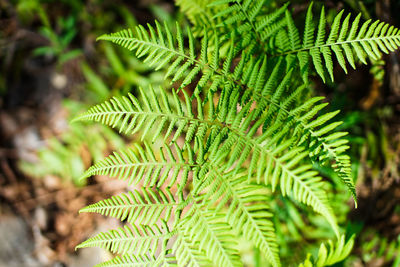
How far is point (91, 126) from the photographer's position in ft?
10.7

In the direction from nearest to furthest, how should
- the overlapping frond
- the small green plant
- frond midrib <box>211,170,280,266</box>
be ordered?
1. frond midrib <box>211,170,280,266</box>
2. the small green plant
3. the overlapping frond

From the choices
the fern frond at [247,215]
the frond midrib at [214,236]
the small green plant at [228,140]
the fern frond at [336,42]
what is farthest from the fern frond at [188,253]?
the fern frond at [336,42]

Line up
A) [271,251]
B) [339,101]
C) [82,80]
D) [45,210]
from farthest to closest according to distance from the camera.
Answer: [82,80] → [45,210] → [339,101] → [271,251]

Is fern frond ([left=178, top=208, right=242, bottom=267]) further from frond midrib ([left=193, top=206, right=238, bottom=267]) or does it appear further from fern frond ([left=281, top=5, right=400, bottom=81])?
fern frond ([left=281, top=5, right=400, bottom=81])

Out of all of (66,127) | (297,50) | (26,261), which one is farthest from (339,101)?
(26,261)

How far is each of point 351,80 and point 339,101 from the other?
0.32m

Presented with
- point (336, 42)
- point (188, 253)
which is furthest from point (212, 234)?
point (336, 42)

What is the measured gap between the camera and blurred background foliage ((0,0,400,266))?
7.26 ft

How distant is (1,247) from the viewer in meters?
3.19

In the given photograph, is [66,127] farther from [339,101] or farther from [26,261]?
[339,101]

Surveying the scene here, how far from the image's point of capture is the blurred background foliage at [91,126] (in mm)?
2213

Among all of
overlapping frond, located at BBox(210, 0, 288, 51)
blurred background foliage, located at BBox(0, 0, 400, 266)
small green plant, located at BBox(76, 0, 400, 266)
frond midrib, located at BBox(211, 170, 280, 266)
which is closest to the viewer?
frond midrib, located at BBox(211, 170, 280, 266)

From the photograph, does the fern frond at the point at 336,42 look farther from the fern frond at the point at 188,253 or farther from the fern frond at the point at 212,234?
the fern frond at the point at 188,253

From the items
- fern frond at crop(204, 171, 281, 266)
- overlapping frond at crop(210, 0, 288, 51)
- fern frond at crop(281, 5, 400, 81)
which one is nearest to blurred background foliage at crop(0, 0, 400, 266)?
overlapping frond at crop(210, 0, 288, 51)
